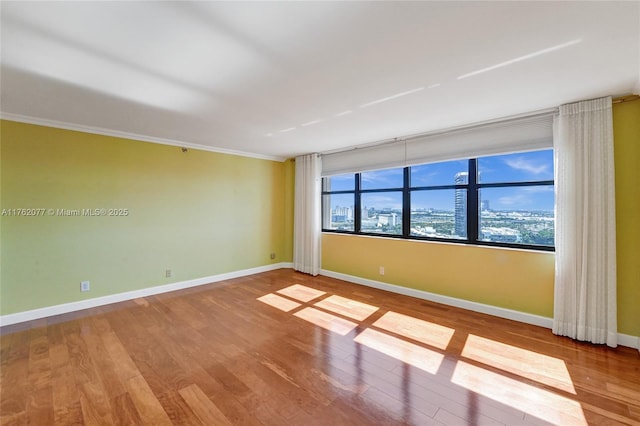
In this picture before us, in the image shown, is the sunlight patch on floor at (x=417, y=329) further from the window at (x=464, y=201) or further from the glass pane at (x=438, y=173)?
the glass pane at (x=438, y=173)

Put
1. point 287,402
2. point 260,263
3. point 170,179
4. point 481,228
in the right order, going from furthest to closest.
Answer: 1. point 260,263
2. point 170,179
3. point 481,228
4. point 287,402

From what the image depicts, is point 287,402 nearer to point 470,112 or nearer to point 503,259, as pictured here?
point 503,259

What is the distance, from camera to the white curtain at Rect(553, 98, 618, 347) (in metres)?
2.67

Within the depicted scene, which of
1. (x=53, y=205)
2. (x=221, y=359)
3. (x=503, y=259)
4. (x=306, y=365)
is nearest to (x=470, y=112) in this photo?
(x=503, y=259)

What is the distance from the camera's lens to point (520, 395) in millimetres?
1980

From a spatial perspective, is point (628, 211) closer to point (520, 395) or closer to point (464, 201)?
point (464, 201)

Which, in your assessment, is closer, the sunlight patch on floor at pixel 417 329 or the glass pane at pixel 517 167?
the sunlight patch on floor at pixel 417 329

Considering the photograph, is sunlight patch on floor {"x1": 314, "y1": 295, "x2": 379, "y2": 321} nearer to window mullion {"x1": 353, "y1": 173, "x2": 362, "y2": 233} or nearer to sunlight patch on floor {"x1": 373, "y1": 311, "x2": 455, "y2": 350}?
sunlight patch on floor {"x1": 373, "y1": 311, "x2": 455, "y2": 350}

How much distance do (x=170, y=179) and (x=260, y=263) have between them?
2369 mm

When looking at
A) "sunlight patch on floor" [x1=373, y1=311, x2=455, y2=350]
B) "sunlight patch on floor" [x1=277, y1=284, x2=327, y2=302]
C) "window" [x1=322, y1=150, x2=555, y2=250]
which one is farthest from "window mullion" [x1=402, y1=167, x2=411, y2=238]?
"sunlight patch on floor" [x1=277, y1=284, x2=327, y2=302]

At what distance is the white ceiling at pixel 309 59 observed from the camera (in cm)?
154

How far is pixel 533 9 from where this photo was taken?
151 cm

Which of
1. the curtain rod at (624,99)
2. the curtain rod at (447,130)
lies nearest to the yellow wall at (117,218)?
the curtain rod at (447,130)

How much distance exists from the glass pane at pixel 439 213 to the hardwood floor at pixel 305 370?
1143 millimetres
